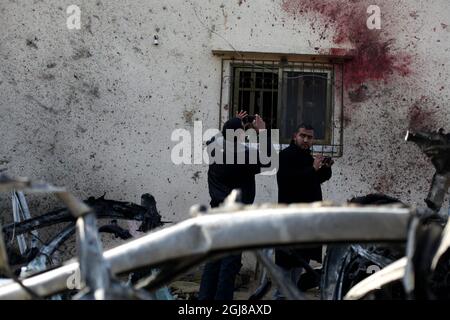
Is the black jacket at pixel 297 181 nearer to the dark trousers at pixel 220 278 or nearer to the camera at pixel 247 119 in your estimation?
the camera at pixel 247 119

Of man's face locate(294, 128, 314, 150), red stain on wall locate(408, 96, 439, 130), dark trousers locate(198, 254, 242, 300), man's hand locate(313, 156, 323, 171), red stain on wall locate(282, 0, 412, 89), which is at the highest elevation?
red stain on wall locate(282, 0, 412, 89)

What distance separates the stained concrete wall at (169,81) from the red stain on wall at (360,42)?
0.01 metres

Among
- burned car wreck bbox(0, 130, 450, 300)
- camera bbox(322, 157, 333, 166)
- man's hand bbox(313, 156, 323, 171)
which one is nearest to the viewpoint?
burned car wreck bbox(0, 130, 450, 300)

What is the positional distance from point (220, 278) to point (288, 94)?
2985 mm

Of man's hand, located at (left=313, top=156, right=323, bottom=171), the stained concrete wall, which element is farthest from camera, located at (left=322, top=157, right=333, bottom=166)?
the stained concrete wall

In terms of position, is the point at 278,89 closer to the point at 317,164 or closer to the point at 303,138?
the point at 303,138

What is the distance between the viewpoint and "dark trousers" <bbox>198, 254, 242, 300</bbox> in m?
4.54

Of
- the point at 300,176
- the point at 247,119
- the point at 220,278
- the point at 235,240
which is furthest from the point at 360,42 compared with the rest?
the point at 235,240

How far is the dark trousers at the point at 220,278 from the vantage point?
454 cm

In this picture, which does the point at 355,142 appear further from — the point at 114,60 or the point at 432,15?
the point at 114,60

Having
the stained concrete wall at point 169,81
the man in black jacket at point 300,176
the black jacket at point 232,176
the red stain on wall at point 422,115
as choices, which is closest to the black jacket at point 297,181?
the man in black jacket at point 300,176

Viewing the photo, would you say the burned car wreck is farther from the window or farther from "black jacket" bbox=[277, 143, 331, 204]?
the window

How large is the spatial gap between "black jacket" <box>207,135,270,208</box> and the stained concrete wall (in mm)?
1761

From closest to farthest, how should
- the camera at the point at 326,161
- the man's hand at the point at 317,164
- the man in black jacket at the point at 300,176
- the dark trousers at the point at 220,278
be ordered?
1. the dark trousers at the point at 220,278
2. the man in black jacket at the point at 300,176
3. the man's hand at the point at 317,164
4. the camera at the point at 326,161
